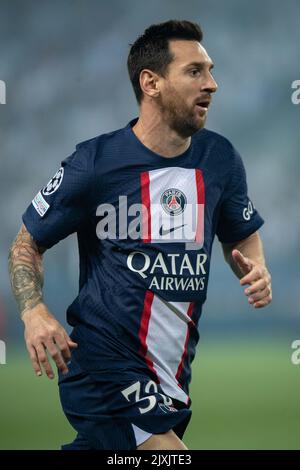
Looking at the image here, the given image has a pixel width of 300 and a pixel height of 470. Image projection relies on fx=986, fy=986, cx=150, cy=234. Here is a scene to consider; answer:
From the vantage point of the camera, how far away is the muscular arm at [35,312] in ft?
9.60

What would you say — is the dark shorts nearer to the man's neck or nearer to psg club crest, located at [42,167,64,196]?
psg club crest, located at [42,167,64,196]

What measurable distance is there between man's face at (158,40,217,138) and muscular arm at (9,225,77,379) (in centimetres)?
65

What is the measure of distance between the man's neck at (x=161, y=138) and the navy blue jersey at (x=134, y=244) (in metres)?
0.03

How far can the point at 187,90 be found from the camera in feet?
11.2

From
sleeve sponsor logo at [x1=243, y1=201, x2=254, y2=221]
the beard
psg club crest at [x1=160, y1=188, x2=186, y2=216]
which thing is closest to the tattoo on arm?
psg club crest at [x1=160, y1=188, x2=186, y2=216]

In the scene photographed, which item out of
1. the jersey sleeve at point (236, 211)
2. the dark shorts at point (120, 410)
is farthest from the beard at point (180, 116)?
the dark shorts at point (120, 410)

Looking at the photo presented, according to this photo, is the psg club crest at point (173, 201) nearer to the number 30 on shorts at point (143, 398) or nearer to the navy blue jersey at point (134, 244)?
the navy blue jersey at point (134, 244)

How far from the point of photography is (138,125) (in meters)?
3.49

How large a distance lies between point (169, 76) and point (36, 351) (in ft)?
3.70

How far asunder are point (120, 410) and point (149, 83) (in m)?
1.18

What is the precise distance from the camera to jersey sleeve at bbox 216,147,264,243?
3.54 meters

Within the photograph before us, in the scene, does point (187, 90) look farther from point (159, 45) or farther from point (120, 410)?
point (120, 410)

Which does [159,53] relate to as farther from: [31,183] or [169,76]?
[31,183]
